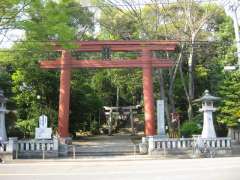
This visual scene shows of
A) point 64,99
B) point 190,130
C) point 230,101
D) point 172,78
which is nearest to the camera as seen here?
point 64,99

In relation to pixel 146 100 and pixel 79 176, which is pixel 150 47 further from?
pixel 79 176

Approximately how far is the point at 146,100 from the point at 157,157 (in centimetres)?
523

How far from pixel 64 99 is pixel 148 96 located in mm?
5330

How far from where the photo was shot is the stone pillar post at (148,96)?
1041 inches

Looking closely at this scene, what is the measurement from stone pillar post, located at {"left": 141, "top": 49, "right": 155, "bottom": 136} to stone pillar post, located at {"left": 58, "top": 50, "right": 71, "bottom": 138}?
4.88m

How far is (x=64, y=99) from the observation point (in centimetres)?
2644

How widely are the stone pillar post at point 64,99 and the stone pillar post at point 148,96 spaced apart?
4.88 m

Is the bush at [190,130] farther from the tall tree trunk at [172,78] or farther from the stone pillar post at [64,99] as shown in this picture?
the stone pillar post at [64,99]

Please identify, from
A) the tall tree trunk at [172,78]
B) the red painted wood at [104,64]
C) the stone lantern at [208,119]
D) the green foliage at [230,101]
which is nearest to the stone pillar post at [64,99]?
the red painted wood at [104,64]

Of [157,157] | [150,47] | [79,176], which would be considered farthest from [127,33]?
[79,176]

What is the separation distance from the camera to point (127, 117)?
5141 cm

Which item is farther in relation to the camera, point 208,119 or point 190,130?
point 190,130

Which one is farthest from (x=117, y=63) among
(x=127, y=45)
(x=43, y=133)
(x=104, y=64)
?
(x=43, y=133)

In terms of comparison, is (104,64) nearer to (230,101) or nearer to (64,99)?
(64,99)
